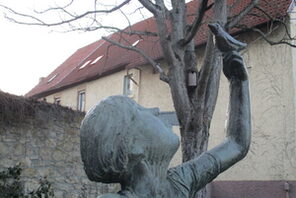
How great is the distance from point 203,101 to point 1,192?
337cm

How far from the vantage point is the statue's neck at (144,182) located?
1.52m

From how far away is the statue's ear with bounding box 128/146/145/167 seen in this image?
4.92 ft

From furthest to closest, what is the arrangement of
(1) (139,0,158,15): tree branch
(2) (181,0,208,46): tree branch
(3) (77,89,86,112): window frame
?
(3) (77,89,86,112): window frame < (1) (139,0,158,15): tree branch < (2) (181,0,208,46): tree branch

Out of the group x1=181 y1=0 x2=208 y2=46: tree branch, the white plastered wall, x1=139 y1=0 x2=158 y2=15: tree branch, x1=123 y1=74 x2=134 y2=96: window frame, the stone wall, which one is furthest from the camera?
x1=123 y1=74 x2=134 y2=96: window frame

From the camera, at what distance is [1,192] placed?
5.95 m

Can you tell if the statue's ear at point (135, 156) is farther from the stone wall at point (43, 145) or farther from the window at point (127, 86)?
the window at point (127, 86)

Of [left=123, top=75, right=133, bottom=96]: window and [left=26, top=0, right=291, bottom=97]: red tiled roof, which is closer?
[left=26, top=0, right=291, bottom=97]: red tiled roof

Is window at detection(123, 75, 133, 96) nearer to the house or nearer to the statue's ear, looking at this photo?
the house

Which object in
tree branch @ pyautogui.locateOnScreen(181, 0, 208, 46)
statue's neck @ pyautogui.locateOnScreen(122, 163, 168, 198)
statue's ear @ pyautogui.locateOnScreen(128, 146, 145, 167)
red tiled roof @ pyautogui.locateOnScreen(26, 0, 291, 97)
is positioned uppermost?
red tiled roof @ pyautogui.locateOnScreen(26, 0, 291, 97)

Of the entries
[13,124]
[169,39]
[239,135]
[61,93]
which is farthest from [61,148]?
[61,93]

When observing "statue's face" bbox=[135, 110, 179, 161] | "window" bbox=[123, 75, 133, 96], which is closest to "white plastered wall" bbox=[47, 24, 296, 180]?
"window" bbox=[123, 75, 133, 96]

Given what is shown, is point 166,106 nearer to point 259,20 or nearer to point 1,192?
point 259,20

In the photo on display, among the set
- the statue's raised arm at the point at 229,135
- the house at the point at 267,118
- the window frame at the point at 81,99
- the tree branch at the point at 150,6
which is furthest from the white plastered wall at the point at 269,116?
the statue's raised arm at the point at 229,135

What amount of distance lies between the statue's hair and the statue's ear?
0.6 inches
